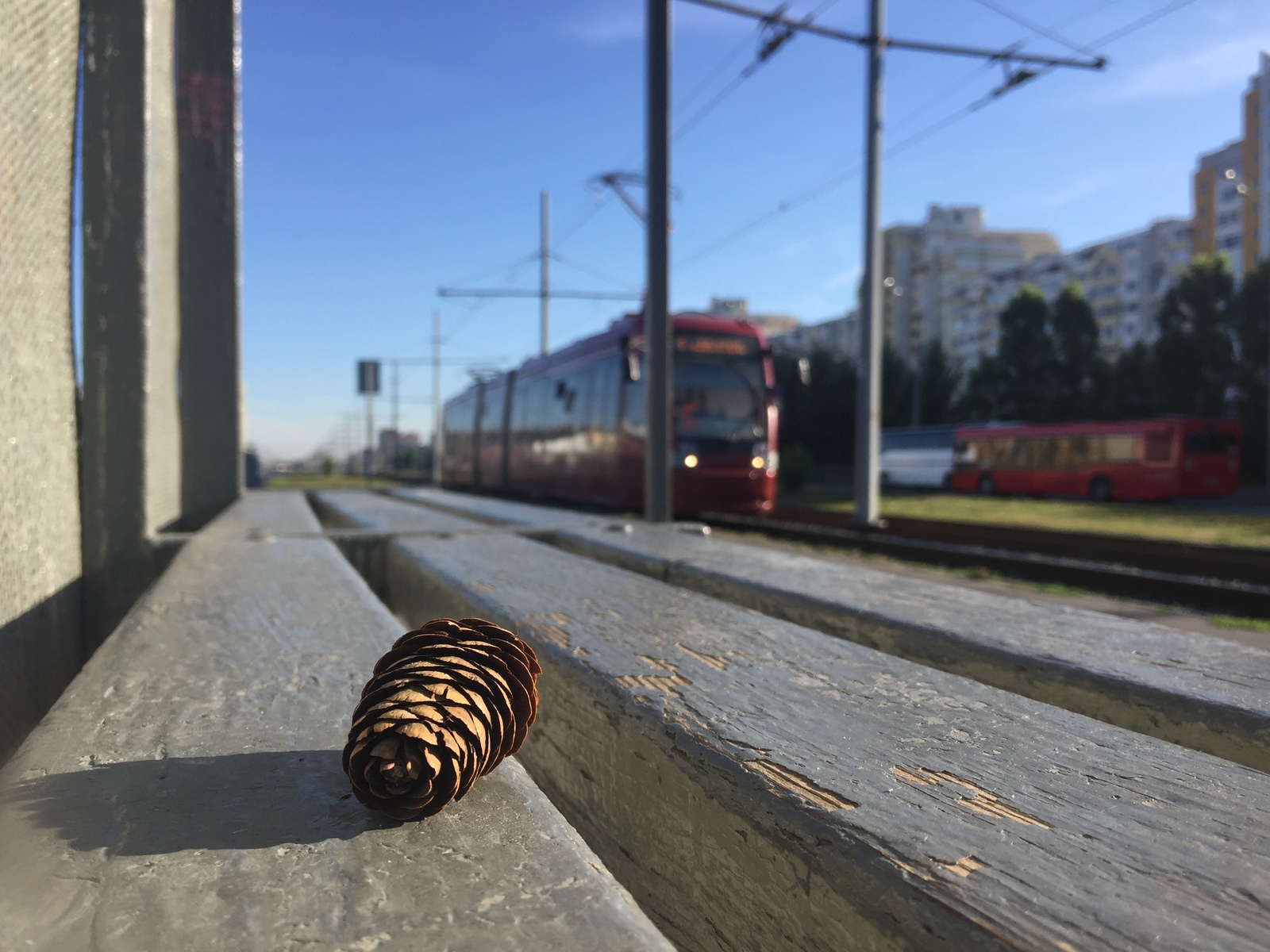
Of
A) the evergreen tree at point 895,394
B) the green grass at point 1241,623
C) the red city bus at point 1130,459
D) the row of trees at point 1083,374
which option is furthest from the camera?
the evergreen tree at point 895,394

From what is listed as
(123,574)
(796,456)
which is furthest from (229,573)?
(796,456)

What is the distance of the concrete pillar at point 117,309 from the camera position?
6.86ft

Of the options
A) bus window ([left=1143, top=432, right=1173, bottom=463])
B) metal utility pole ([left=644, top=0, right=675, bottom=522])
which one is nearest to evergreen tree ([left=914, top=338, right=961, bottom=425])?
bus window ([left=1143, top=432, right=1173, bottom=463])

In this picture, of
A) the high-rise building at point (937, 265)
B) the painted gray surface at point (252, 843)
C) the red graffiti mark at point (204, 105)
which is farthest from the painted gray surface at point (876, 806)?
the high-rise building at point (937, 265)

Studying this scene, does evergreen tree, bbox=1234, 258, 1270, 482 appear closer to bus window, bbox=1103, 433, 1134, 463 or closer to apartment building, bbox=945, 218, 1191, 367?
bus window, bbox=1103, 433, 1134, 463

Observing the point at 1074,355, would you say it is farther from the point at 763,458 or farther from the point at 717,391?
the point at 717,391

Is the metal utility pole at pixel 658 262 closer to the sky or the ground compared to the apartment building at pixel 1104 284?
closer to the ground

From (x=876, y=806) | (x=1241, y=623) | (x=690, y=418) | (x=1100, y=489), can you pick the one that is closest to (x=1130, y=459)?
(x=1100, y=489)

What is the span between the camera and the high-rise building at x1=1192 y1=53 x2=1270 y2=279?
69375 millimetres

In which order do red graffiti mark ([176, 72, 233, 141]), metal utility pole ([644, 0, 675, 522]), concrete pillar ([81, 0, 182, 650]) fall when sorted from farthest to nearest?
metal utility pole ([644, 0, 675, 522]) < red graffiti mark ([176, 72, 233, 141]) < concrete pillar ([81, 0, 182, 650])

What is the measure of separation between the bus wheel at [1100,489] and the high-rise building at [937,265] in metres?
67.8

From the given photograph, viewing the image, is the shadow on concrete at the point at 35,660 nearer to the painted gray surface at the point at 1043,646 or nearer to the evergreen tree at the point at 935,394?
the painted gray surface at the point at 1043,646

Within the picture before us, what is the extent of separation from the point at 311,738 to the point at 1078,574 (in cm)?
864

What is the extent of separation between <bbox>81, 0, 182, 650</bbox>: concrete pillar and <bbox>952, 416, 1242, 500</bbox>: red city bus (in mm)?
28753
